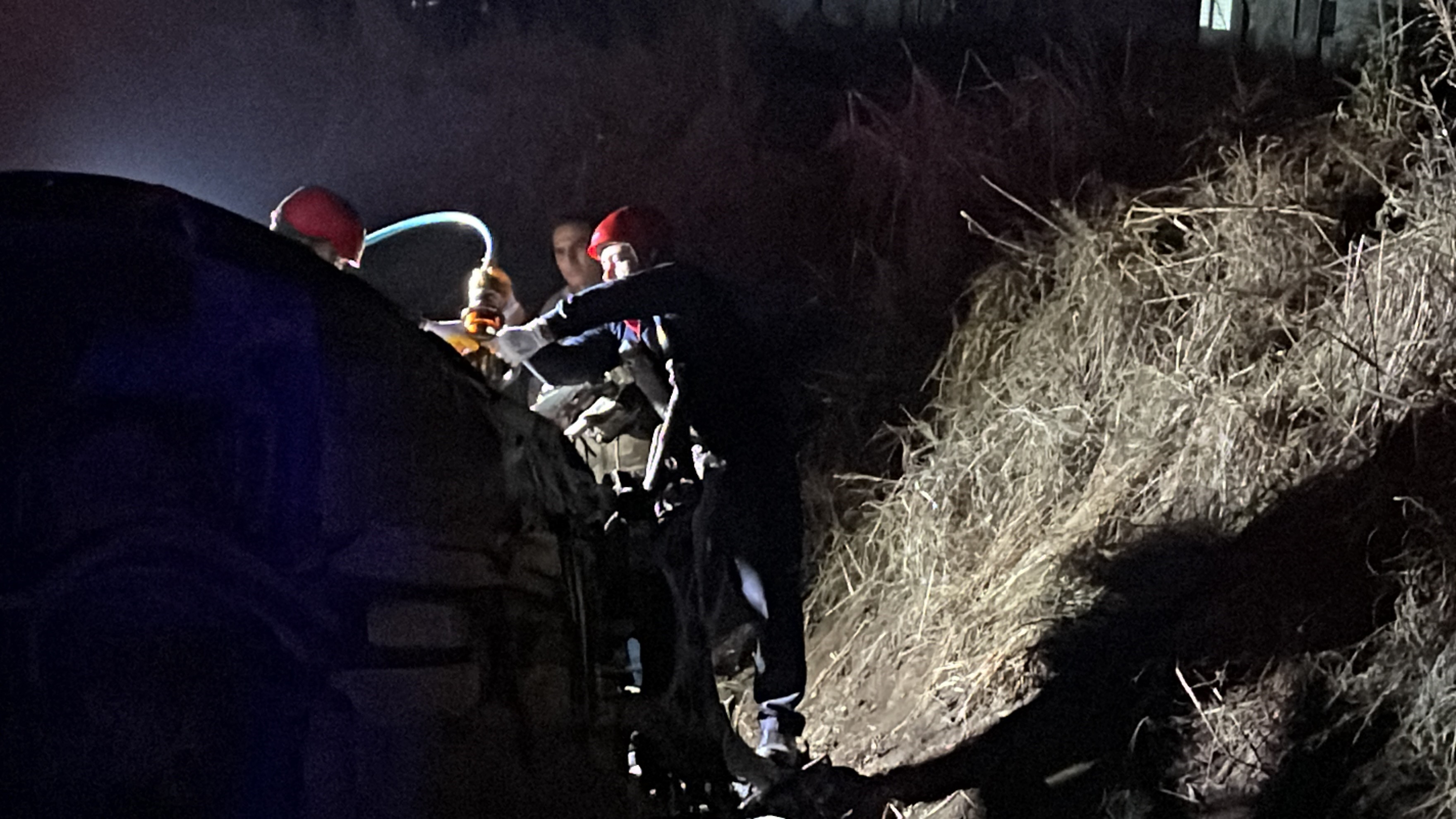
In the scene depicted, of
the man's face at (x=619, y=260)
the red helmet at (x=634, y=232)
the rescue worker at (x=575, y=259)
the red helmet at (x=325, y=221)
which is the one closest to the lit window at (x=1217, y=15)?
the rescue worker at (x=575, y=259)

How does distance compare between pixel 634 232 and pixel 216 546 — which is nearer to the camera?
pixel 216 546

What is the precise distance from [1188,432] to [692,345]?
5.19 feet

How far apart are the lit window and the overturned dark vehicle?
494cm

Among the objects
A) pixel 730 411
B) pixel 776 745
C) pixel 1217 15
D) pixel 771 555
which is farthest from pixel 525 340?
pixel 1217 15

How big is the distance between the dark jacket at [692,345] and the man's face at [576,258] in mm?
1084

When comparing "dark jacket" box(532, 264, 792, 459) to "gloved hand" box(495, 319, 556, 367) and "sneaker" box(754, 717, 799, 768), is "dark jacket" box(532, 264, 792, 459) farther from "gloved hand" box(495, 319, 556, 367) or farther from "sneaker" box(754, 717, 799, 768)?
"sneaker" box(754, 717, 799, 768)

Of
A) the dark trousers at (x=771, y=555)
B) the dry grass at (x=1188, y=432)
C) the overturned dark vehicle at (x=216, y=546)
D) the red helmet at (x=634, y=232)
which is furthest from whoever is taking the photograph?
the red helmet at (x=634, y=232)

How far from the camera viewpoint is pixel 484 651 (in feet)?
6.41

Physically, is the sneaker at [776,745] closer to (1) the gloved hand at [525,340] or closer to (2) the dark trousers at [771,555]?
(2) the dark trousers at [771,555]

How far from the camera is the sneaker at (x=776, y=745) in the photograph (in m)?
3.60

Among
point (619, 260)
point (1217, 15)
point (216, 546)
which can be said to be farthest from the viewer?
point (1217, 15)

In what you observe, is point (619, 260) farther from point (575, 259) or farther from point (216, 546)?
point (216, 546)

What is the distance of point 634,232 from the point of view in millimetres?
4367

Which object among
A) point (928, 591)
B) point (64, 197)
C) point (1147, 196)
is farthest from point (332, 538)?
point (1147, 196)
